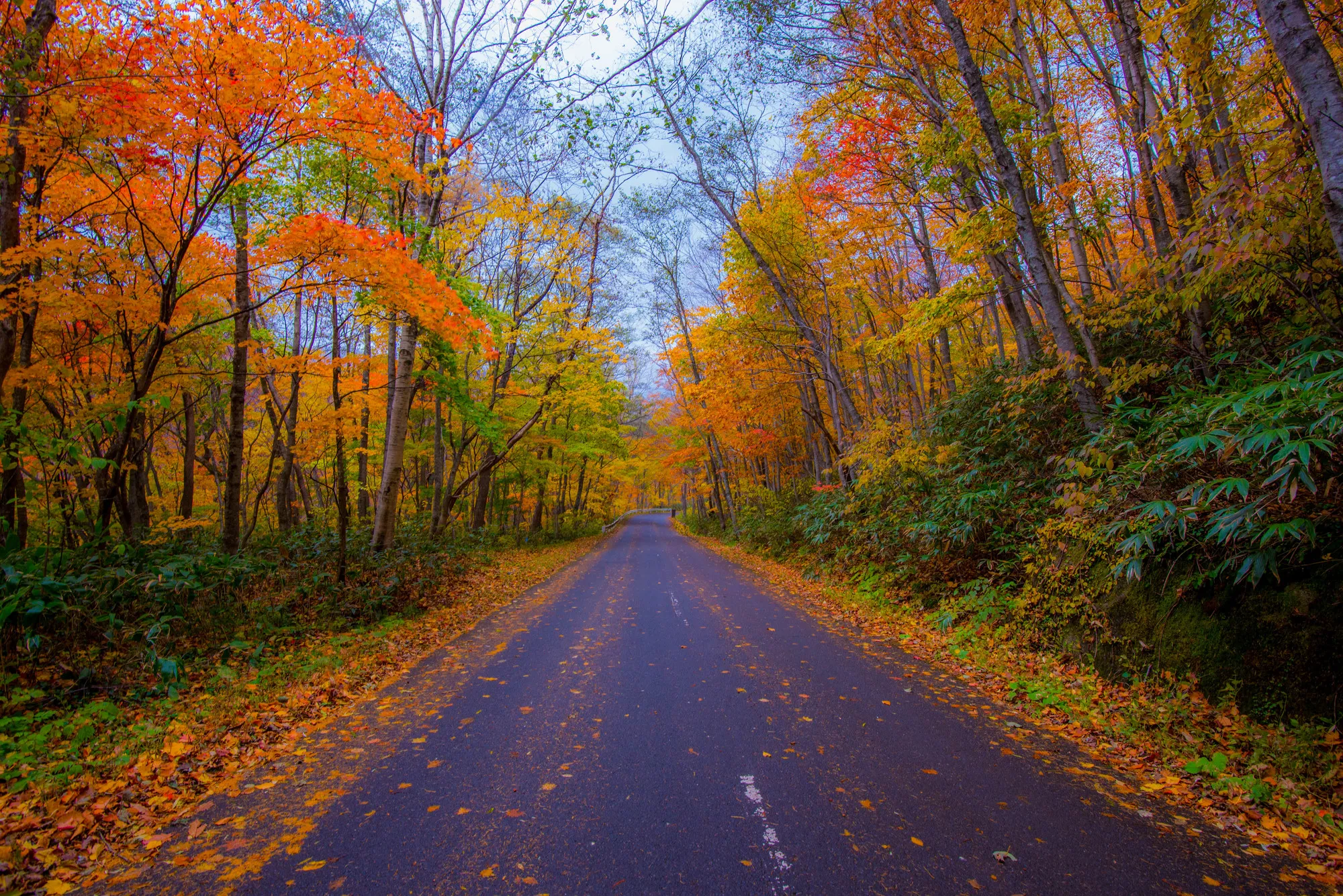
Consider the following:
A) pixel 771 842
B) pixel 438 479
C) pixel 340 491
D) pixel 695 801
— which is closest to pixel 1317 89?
pixel 771 842

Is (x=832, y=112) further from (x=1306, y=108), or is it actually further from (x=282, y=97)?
(x=282, y=97)

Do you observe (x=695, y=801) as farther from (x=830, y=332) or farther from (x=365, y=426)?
(x=365, y=426)

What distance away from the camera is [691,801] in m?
2.95

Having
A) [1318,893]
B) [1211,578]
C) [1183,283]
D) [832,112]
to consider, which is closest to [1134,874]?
[1318,893]

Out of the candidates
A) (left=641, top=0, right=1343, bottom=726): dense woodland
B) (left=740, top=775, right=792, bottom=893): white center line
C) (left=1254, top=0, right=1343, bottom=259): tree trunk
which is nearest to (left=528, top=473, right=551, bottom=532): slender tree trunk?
(left=641, top=0, right=1343, bottom=726): dense woodland

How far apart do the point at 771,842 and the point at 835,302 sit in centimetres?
1310

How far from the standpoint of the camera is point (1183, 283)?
5398 mm

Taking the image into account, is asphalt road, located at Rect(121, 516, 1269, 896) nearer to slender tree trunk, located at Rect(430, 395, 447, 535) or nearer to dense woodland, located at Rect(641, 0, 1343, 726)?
dense woodland, located at Rect(641, 0, 1343, 726)

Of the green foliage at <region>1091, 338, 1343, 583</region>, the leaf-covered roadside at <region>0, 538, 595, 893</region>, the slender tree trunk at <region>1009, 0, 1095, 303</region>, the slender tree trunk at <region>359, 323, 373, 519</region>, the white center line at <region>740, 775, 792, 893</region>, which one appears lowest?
the white center line at <region>740, 775, 792, 893</region>

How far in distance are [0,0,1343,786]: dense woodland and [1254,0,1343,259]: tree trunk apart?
0.02m

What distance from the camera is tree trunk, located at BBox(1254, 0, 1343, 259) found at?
338 cm

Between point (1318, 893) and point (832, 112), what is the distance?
10.8 meters

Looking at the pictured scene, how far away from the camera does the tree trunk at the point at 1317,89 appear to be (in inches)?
133

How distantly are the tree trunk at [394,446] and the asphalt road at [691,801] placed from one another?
5282mm
